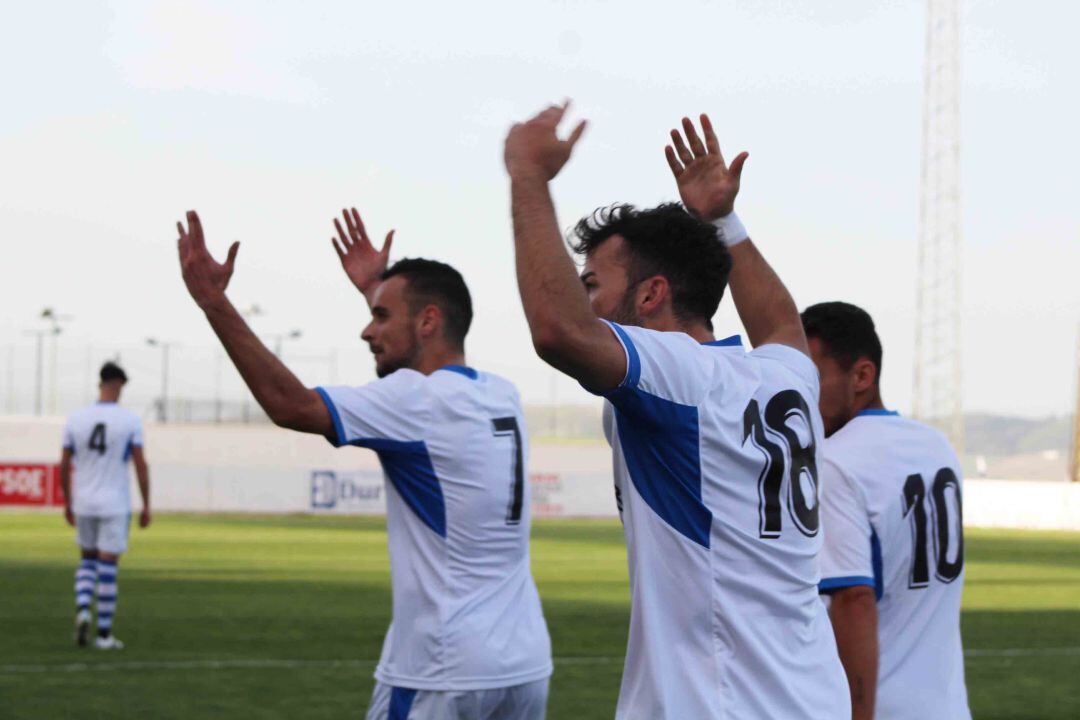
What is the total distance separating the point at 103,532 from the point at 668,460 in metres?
12.2

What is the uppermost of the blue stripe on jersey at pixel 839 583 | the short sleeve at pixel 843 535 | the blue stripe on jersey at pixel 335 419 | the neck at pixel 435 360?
the neck at pixel 435 360

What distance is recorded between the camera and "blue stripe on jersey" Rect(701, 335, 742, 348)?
3590 mm

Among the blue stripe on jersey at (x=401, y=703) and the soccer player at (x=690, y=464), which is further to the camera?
the blue stripe on jersey at (x=401, y=703)

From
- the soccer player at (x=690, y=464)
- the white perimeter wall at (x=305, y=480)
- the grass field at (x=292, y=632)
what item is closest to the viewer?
the soccer player at (x=690, y=464)

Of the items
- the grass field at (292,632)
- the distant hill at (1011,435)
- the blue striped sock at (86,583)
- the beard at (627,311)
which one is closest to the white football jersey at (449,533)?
the beard at (627,311)

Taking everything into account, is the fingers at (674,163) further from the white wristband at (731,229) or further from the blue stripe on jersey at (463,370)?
the blue stripe on jersey at (463,370)

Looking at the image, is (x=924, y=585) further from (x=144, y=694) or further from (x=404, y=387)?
(x=144, y=694)

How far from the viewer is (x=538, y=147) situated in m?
3.32

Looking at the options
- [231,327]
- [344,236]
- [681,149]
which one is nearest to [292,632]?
[344,236]

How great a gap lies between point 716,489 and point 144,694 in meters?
8.42

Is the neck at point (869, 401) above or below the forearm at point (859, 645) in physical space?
above

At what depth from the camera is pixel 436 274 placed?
580 cm

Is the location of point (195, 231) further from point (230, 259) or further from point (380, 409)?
point (380, 409)

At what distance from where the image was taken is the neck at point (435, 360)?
574 cm
